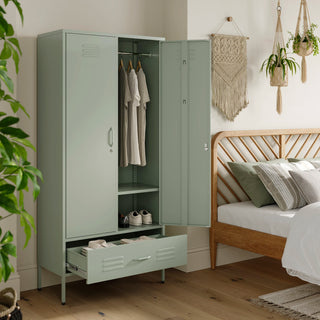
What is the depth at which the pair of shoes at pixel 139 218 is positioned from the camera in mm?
3885

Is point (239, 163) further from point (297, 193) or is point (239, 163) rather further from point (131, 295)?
point (131, 295)

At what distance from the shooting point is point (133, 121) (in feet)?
12.6

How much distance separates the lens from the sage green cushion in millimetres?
4109

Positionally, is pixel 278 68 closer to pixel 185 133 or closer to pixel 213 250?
pixel 185 133

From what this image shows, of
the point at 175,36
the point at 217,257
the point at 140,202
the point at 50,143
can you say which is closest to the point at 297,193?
the point at 217,257

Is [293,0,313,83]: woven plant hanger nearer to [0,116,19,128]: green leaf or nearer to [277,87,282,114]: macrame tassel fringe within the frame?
[277,87,282,114]: macrame tassel fringe

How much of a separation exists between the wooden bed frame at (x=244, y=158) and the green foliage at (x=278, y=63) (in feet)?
1.71

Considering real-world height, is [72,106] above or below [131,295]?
above

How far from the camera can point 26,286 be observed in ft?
12.3

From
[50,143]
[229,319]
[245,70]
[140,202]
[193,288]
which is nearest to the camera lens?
[229,319]

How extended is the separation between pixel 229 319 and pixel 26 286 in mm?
1443

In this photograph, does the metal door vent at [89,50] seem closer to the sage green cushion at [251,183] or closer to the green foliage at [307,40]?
the sage green cushion at [251,183]

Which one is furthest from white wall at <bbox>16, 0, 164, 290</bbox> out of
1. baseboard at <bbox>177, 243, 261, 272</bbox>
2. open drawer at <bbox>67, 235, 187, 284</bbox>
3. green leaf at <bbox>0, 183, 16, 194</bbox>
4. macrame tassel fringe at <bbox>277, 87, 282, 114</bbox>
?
green leaf at <bbox>0, 183, 16, 194</bbox>

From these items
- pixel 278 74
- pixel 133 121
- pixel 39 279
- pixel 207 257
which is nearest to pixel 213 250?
pixel 207 257
